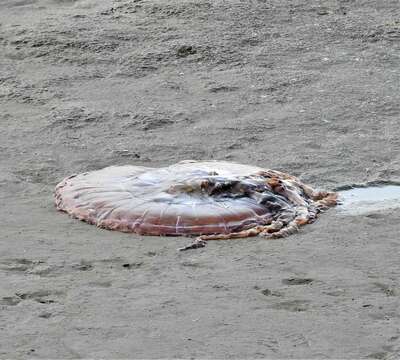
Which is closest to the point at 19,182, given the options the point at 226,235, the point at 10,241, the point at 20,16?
the point at 10,241

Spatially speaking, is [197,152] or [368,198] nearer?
[368,198]

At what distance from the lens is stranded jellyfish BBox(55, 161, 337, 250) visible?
19.1 ft

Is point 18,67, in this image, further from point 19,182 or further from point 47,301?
point 47,301

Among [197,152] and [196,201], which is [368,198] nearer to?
[196,201]

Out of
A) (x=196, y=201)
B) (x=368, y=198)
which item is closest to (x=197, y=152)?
(x=196, y=201)

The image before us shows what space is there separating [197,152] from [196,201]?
105cm

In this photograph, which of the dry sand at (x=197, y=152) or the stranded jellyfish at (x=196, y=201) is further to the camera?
the stranded jellyfish at (x=196, y=201)

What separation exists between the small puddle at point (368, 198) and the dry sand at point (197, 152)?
3.8 inches

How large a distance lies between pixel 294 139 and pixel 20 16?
3667 millimetres

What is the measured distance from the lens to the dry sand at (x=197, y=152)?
4.66m

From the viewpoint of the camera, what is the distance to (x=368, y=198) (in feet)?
20.7

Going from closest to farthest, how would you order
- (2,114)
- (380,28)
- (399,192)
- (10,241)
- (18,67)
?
(10,241)
(399,192)
(2,114)
(18,67)
(380,28)

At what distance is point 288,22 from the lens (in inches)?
375

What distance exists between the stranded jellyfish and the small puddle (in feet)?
0.30
